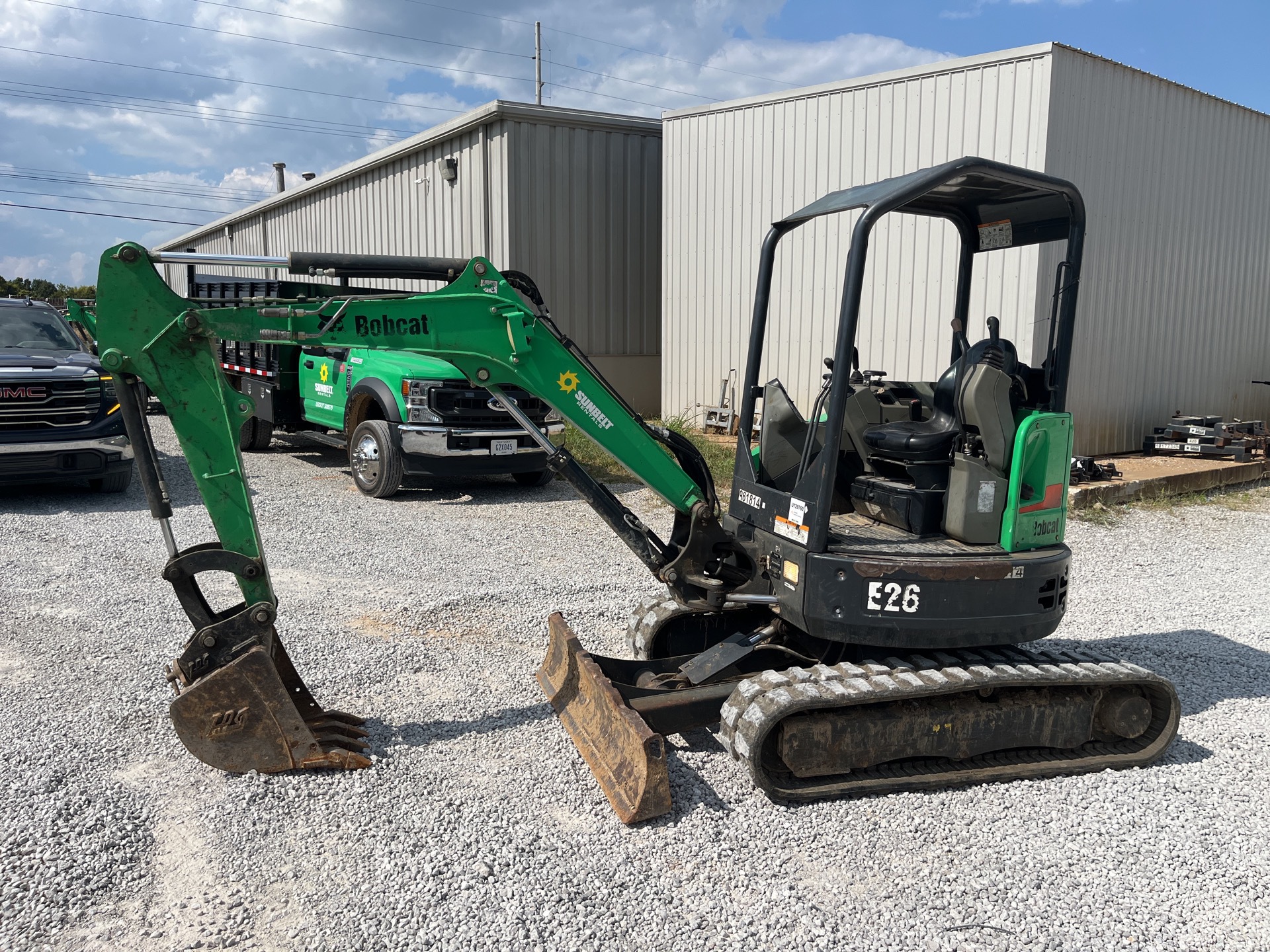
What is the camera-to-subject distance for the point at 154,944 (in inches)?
122

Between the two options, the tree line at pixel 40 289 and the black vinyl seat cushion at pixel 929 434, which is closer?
the black vinyl seat cushion at pixel 929 434

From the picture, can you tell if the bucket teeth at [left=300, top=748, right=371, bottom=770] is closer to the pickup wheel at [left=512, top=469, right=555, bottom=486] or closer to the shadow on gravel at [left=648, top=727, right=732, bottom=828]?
the shadow on gravel at [left=648, top=727, right=732, bottom=828]

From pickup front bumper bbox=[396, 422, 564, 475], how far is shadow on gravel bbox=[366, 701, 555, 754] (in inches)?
216

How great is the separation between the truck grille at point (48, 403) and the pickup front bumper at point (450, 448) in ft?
10.2

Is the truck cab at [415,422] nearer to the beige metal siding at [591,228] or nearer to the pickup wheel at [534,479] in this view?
the pickup wheel at [534,479]

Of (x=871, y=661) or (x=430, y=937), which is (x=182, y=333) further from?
(x=871, y=661)

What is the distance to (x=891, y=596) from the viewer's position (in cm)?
425

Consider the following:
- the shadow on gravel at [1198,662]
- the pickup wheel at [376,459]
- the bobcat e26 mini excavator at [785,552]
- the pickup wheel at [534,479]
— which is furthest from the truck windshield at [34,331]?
the shadow on gravel at [1198,662]

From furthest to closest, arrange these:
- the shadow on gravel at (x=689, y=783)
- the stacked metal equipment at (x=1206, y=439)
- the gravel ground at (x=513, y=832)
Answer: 1. the stacked metal equipment at (x=1206, y=439)
2. the shadow on gravel at (x=689, y=783)
3. the gravel ground at (x=513, y=832)

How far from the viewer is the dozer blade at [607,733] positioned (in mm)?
3848

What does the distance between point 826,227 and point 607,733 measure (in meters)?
10.0

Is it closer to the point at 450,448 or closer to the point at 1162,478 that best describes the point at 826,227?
the point at 1162,478

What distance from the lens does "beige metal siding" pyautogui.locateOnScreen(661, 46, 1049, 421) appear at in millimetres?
10984

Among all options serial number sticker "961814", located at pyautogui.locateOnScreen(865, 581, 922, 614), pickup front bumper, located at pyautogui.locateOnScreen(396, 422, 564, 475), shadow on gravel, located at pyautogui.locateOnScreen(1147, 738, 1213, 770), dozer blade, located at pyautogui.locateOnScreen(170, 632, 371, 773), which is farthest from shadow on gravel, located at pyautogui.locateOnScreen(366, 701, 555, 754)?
pickup front bumper, located at pyautogui.locateOnScreen(396, 422, 564, 475)
